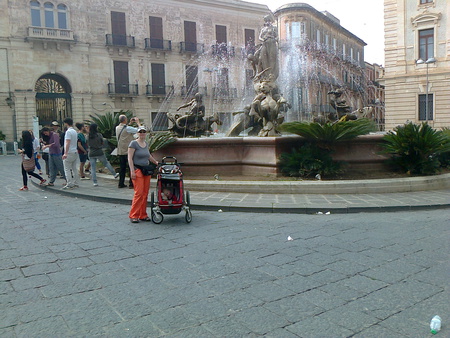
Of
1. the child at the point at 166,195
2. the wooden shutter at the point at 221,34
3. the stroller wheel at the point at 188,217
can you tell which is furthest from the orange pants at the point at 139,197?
the wooden shutter at the point at 221,34

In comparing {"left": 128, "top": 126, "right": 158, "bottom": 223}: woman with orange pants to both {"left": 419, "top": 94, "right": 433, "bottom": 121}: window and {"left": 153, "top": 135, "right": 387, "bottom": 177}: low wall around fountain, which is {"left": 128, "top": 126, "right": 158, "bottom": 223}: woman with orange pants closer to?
{"left": 153, "top": 135, "right": 387, "bottom": 177}: low wall around fountain

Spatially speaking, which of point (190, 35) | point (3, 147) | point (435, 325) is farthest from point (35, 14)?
point (435, 325)

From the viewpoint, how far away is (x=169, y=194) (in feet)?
20.9

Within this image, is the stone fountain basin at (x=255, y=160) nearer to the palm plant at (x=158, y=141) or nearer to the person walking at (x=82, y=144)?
the palm plant at (x=158, y=141)

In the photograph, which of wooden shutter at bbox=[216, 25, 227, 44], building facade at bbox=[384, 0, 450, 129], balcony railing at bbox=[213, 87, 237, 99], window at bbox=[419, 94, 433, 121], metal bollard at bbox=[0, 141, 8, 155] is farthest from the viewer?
wooden shutter at bbox=[216, 25, 227, 44]

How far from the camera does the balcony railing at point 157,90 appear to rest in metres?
35.8

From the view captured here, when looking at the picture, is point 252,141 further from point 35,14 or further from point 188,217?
point 35,14

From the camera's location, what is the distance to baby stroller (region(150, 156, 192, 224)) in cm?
631

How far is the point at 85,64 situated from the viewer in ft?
108

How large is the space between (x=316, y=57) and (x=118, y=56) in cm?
1592

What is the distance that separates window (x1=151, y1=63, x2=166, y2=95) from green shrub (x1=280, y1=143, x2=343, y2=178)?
93.3 ft

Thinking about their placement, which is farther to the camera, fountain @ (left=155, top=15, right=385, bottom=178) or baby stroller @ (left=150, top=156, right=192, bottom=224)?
fountain @ (left=155, top=15, right=385, bottom=178)

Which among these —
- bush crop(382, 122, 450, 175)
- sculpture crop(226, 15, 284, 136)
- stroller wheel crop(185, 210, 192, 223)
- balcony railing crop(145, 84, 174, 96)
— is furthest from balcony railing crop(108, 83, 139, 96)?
stroller wheel crop(185, 210, 192, 223)

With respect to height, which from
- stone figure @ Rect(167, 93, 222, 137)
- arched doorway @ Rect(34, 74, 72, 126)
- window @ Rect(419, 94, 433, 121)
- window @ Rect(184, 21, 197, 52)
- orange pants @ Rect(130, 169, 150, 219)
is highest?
window @ Rect(184, 21, 197, 52)
